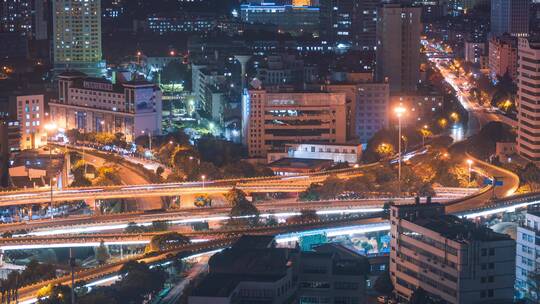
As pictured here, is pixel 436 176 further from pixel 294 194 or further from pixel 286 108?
pixel 286 108

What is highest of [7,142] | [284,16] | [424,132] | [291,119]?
[284,16]

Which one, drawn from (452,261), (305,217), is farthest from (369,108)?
(452,261)

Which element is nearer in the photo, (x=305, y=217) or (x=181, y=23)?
(x=305, y=217)

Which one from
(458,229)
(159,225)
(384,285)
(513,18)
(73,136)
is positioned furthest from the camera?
(513,18)

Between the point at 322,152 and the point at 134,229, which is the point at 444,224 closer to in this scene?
the point at 134,229

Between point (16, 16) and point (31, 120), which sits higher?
point (16, 16)

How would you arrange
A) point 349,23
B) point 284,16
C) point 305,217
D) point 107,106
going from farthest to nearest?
point 284,16 → point 349,23 → point 107,106 → point 305,217

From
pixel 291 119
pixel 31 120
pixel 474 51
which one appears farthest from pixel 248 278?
pixel 474 51
